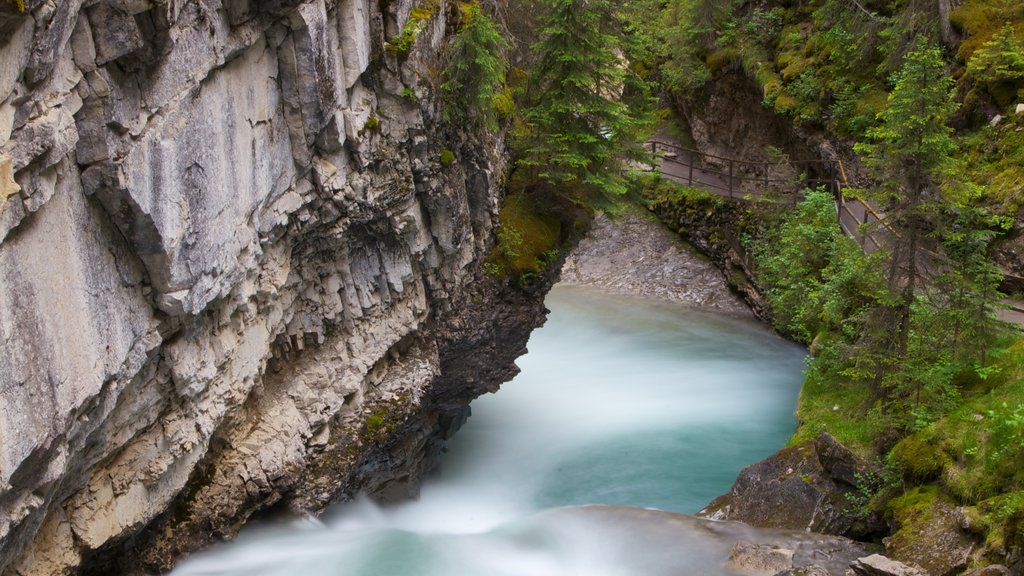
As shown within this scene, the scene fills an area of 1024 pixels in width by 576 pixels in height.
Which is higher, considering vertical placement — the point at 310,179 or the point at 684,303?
the point at 310,179

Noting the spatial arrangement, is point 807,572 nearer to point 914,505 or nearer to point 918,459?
point 914,505

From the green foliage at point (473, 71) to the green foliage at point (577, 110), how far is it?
152 centimetres

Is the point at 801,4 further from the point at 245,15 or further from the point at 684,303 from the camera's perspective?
the point at 245,15

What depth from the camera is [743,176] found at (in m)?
29.5

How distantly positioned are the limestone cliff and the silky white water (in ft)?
3.31

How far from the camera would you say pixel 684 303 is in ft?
91.7

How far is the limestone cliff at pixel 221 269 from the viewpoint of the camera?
292 inches

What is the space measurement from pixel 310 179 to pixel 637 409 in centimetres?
1160

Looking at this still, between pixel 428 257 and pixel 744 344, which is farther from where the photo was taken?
pixel 744 344

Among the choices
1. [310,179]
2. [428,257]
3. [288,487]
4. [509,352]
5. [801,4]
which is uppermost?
[801,4]

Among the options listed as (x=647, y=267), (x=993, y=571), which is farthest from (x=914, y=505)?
(x=647, y=267)

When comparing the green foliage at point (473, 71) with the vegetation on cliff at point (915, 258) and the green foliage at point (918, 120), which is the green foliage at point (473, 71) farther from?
the green foliage at point (918, 120)

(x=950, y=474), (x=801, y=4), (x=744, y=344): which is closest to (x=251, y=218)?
(x=950, y=474)

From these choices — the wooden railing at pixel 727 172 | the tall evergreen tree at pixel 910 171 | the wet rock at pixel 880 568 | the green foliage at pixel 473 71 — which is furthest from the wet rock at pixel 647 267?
the wet rock at pixel 880 568
